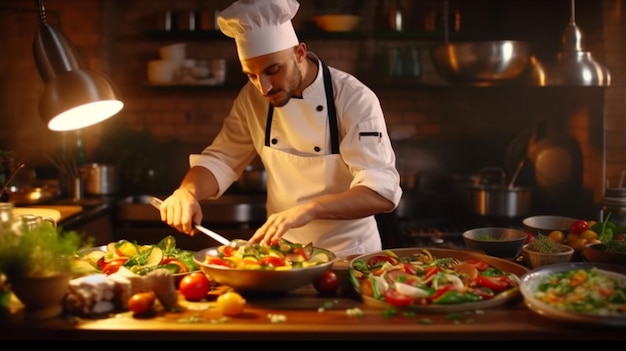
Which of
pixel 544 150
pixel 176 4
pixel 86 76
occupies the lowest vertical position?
pixel 544 150

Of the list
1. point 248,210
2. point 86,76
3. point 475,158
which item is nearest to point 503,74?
point 475,158

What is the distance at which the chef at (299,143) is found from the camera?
8.80 ft

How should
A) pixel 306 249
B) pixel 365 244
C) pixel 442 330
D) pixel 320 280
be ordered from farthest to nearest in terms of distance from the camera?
pixel 365 244 → pixel 306 249 → pixel 320 280 → pixel 442 330

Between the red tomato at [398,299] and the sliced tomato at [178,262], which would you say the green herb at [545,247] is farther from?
the sliced tomato at [178,262]

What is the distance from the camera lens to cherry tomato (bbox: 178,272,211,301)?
80.4 inches

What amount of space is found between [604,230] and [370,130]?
96 cm

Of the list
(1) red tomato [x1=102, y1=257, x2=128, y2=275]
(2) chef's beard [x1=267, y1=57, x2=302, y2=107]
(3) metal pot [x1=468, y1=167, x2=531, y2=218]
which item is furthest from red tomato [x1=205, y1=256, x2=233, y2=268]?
(3) metal pot [x1=468, y1=167, x2=531, y2=218]

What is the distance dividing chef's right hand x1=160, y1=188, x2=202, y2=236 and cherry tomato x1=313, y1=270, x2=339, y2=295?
0.67 metres

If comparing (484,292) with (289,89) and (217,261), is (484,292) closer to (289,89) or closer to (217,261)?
(217,261)

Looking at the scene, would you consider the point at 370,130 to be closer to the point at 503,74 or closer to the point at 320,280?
the point at 320,280

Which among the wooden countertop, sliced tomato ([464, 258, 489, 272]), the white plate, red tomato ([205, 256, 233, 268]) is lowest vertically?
the wooden countertop

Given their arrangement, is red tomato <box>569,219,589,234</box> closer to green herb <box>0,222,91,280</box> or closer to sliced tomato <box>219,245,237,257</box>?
sliced tomato <box>219,245,237,257</box>

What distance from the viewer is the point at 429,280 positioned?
2061 mm

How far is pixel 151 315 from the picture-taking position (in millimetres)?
1908
